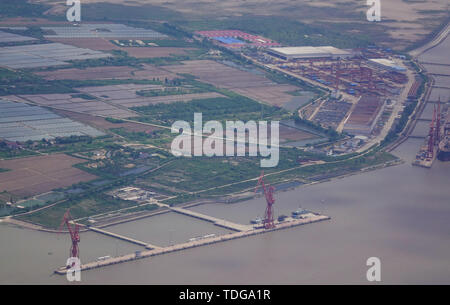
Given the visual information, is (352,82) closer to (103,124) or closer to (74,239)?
(103,124)

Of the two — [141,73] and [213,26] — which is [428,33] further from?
[141,73]

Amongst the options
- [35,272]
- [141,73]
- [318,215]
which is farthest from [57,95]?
[35,272]

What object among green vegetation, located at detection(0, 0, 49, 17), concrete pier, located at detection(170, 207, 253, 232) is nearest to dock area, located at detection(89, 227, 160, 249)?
concrete pier, located at detection(170, 207, 253, 232)

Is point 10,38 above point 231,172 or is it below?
above
